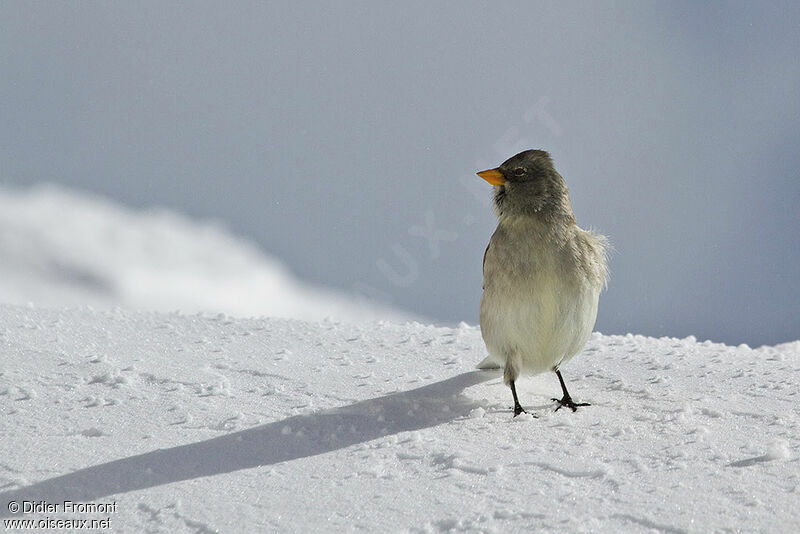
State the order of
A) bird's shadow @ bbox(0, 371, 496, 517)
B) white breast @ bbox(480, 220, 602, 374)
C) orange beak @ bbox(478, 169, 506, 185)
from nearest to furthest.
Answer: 1. bird's shadow @ bbox(0, 371, 496, 517)
2. white breast @ bbox(480, 220, 602, 374)
3. orange beak @ bbox(478, 169, 506, 185)

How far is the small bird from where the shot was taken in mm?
4195

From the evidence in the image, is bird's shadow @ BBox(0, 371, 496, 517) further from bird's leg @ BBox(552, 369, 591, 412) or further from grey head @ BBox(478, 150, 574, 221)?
grey head @ BBox(478, 150, 574, 221)

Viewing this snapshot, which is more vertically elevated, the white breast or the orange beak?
the orange beak

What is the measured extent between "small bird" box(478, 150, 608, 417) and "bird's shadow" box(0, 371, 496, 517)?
0.49m

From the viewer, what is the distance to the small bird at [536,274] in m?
4.20

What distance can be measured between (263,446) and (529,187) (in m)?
2.03

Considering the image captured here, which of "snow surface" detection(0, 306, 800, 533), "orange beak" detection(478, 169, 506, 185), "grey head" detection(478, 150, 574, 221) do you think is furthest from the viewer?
"orange beak" detection(478, 169, 506, 185)

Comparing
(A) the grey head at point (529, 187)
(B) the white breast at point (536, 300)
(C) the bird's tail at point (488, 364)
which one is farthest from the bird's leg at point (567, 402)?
(A) the grey head at point (529, 187)

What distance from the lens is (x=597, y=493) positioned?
3193 mm

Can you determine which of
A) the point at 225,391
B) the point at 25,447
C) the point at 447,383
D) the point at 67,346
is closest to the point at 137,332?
the point at 67,346

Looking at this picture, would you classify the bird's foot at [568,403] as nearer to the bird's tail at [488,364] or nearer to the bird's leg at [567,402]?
the bird's leg at [567,402]

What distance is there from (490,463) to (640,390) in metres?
1.60

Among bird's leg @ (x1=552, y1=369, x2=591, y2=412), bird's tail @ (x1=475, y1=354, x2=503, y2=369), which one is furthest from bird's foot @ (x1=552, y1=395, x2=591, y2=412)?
bird's tail @ (x1=475, y1=354, x2=503, y2=369)

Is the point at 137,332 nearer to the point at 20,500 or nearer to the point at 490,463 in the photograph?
the point at 20,500
